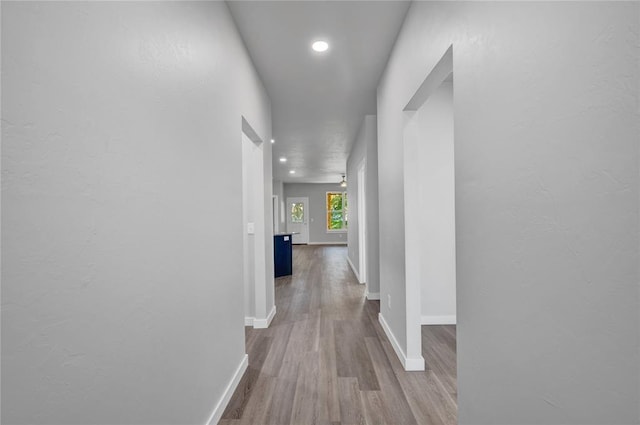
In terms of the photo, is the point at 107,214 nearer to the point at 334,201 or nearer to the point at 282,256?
the point at 282,256

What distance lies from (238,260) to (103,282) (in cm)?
144

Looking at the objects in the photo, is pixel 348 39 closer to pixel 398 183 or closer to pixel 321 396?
pixel 398 183

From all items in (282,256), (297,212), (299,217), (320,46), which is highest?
(320,46)

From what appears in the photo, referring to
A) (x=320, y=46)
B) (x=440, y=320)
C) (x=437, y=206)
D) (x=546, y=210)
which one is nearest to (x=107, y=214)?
(x=546, y=210)

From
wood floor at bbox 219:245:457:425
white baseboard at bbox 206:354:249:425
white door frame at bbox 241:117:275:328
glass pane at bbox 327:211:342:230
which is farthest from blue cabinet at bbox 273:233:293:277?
glass pane at bbox 327:211:342:230

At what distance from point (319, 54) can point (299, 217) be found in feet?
36.1

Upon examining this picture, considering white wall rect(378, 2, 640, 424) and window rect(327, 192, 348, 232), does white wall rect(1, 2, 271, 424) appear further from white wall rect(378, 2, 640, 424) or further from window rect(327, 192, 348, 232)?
window rect(327, 192, 348, 232)

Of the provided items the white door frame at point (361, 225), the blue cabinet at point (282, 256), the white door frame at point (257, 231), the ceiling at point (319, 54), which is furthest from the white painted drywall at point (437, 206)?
the blue cabinet at point (282, 256)

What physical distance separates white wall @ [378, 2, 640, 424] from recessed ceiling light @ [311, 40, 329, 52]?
4.32ft

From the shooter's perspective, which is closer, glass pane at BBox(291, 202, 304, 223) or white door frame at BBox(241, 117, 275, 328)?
white door frame at BBox(241, 117, 275, 328)

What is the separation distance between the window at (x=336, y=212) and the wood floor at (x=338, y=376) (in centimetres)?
956

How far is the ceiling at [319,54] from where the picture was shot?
7.30 feet

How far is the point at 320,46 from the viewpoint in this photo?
2.69m

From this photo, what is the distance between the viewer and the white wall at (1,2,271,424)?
706mm
